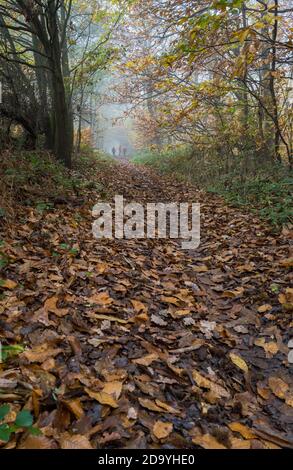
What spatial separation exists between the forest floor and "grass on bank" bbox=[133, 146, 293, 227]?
3.72ft

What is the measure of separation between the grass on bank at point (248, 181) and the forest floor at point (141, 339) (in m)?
1.13

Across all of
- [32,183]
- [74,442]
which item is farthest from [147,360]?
[32,183]

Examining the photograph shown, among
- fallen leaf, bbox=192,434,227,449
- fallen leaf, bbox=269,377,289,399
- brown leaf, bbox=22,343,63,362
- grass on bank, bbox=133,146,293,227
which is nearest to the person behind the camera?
fallen leaf, bbox=192,434,227,449

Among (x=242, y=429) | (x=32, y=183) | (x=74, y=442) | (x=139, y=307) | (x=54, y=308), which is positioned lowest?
(x=242, y=429)

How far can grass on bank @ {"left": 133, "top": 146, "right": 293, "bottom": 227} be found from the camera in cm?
612

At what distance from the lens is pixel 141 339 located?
9.36ft


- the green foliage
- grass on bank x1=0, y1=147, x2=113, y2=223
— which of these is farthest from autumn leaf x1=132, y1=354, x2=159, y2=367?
grass on bank x1=0, y1=147, x2=113, y2=223

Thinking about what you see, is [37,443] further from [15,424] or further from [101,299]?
[101,299]

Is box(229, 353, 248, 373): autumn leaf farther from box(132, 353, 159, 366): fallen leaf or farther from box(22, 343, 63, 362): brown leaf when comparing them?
box(22, 343, 63, 362): brown leaf

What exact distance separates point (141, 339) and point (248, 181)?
6007 mm

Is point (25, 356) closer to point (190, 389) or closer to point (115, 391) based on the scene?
point (115, 391)

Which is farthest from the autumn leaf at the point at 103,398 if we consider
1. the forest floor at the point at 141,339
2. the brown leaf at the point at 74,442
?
the brown leaf at the point at 74,442

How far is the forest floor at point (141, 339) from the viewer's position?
2.01 meters

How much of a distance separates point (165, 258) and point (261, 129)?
5.14 metres
